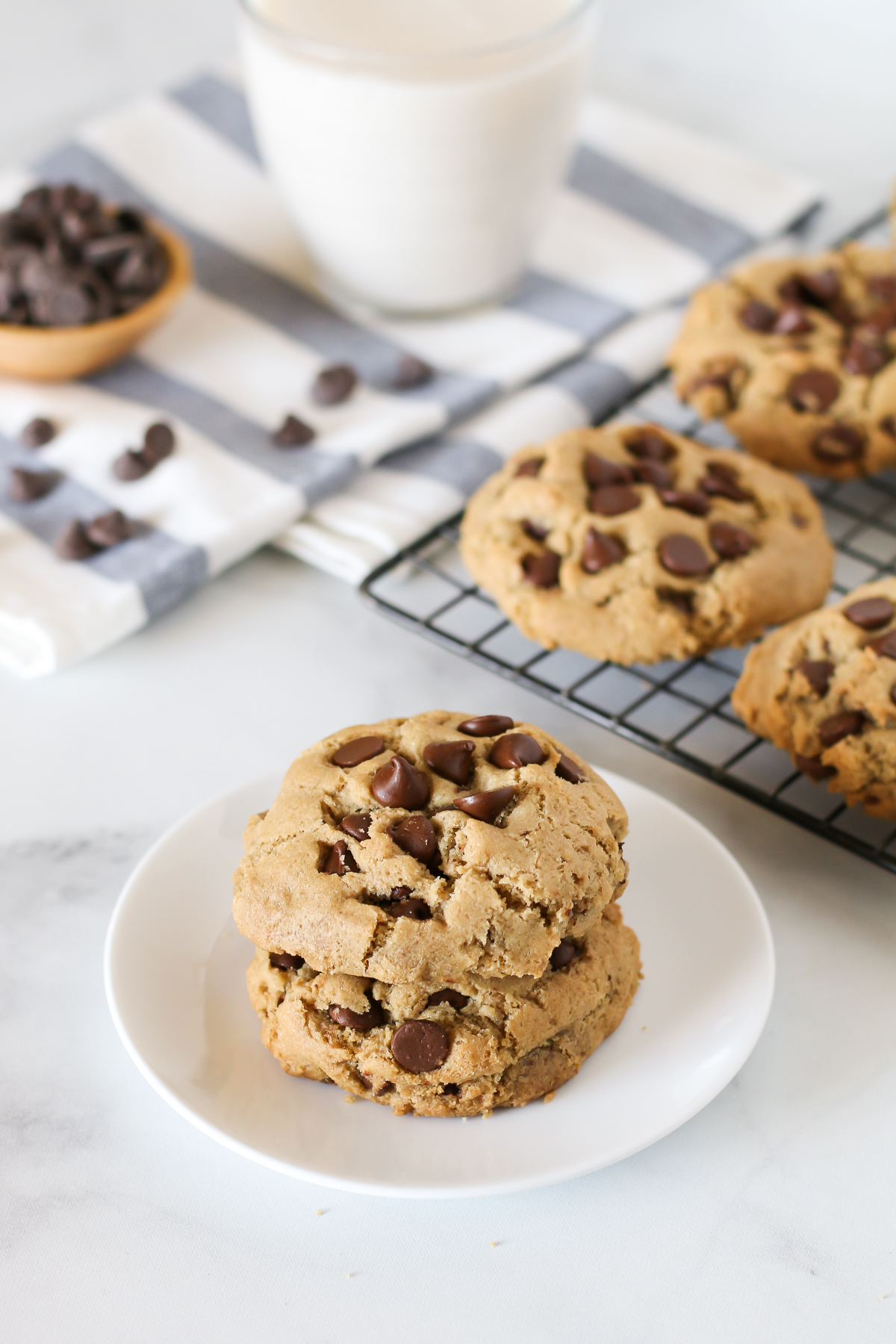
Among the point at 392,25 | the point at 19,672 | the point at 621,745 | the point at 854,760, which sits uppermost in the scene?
the point at 392,25

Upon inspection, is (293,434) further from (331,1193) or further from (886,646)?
(331,1193)

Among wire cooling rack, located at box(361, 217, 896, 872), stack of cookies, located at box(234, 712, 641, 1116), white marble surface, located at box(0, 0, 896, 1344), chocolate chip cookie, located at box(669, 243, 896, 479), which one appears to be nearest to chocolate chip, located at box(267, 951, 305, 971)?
stack of cookies, located at box(234, 712, 641, 1116)

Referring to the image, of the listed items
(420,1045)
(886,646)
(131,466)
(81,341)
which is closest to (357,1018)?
(420,1045)

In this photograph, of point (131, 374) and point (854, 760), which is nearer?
point (854, 760)

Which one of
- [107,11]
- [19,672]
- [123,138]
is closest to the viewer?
[19,672]

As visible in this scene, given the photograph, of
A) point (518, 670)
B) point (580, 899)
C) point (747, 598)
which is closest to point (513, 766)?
point (580, 899)

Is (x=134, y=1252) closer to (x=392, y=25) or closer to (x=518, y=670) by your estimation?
(x=518, y=670)
